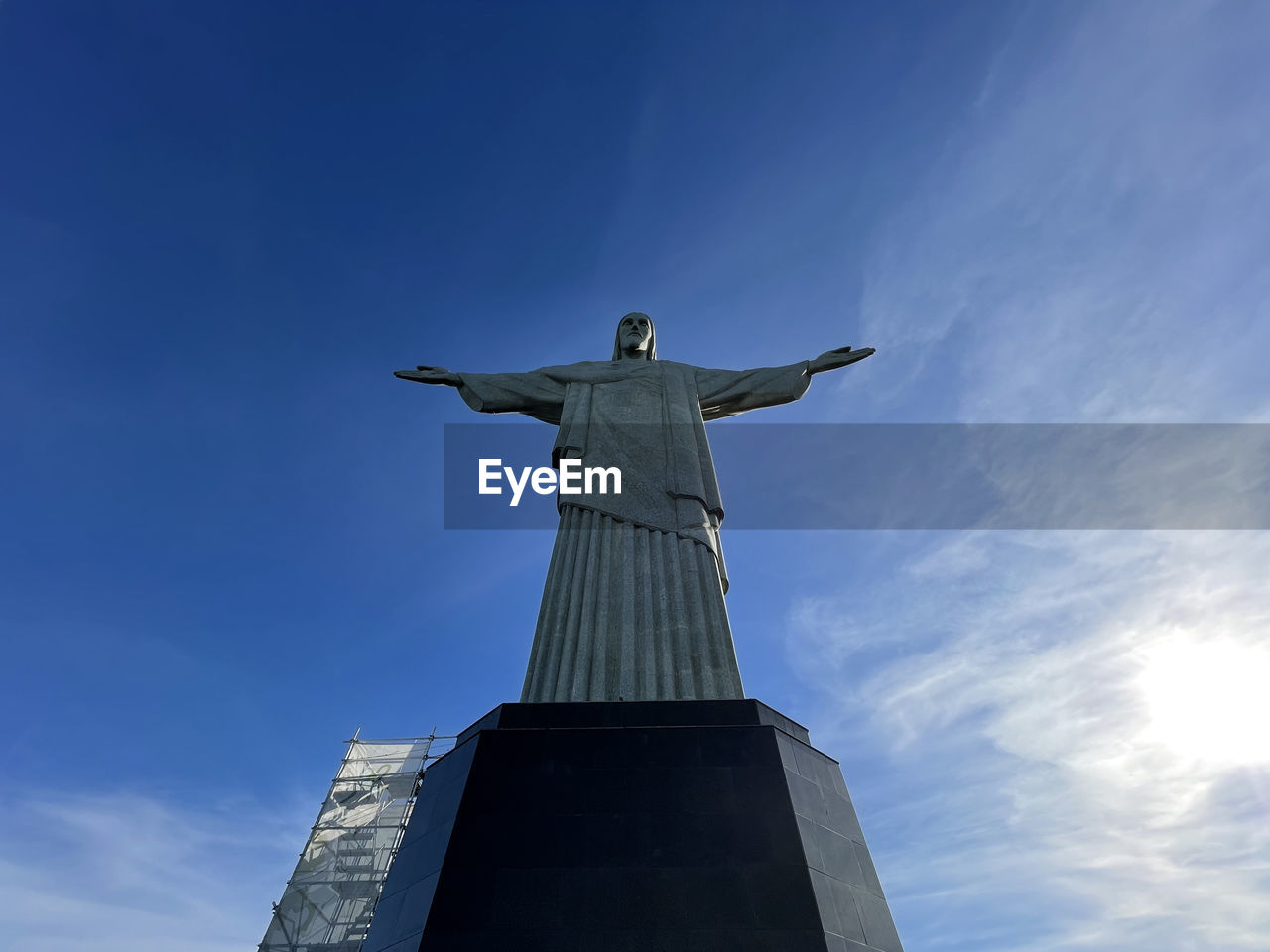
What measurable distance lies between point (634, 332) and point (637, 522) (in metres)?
3.66

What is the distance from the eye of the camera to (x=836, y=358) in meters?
→ 9.59

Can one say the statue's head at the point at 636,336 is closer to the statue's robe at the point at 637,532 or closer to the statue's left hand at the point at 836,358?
the statue's robe at the point at 637,532

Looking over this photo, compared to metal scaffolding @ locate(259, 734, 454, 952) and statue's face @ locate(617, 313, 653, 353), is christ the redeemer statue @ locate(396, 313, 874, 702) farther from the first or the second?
metal scaffolding @ locate(259, 734, 454, 952)

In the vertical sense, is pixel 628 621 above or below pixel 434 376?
below

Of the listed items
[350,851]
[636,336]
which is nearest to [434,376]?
[636,336]

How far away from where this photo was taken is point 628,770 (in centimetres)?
517

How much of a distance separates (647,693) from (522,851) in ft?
6.78

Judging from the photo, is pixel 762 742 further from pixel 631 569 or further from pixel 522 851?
pixel 631 569

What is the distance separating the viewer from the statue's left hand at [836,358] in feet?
30.9

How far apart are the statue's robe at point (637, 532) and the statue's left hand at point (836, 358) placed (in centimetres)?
16

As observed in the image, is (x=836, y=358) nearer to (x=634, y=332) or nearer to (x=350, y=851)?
(x=634, y=332)

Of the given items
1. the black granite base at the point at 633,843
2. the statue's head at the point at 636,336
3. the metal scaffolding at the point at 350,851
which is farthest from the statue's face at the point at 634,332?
the metal scaffolding at the point at 350,851

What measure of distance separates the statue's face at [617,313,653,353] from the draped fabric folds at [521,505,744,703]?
10.6 ft

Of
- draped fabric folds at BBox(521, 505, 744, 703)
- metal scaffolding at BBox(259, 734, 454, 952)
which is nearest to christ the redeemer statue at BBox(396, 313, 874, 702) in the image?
draped fabric folds at BBox(521, 505, 744, 703)
